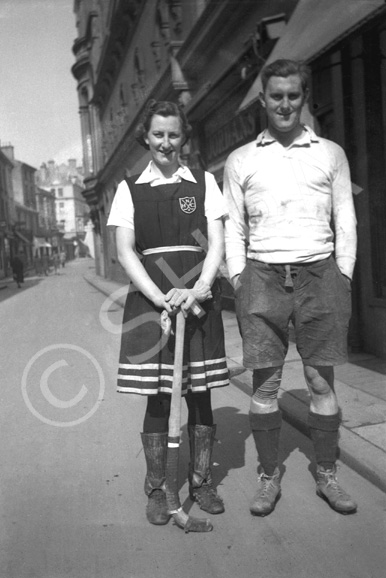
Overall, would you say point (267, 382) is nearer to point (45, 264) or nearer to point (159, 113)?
point (159, 113)

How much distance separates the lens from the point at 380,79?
6.02 m

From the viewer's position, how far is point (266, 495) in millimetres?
2984

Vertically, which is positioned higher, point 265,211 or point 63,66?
point 63,66

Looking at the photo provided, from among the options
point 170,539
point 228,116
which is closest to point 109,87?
point 228,116

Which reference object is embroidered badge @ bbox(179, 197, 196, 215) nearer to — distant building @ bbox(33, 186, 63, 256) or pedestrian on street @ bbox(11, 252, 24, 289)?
distant building @ bbox(33, 186, 63, 256)

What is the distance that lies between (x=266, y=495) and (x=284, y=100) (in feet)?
6.12

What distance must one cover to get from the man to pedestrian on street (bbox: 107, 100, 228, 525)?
0.49ft

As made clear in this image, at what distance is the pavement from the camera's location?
346 centimetres

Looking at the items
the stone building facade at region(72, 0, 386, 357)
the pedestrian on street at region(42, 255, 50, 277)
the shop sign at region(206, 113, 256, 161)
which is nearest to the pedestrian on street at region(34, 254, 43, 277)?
the pedestrian on street at region(42, 255, 50, 277)

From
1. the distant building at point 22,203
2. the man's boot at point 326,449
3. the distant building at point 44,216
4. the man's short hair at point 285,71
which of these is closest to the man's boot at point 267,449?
the man's boot at point 326,449

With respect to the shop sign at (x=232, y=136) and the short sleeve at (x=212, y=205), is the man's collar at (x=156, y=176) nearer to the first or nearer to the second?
the short sleeve at (x=212, y=205)

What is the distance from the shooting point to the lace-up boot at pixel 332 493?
287 centimetres

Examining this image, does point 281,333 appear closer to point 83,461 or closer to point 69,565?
point 69,565

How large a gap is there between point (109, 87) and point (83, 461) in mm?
23424
